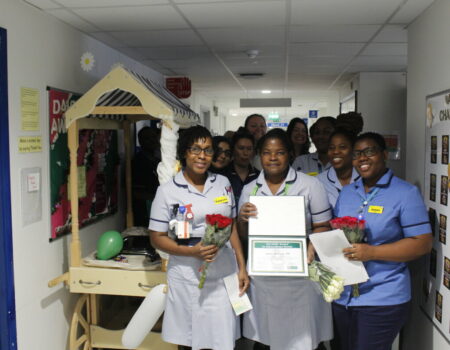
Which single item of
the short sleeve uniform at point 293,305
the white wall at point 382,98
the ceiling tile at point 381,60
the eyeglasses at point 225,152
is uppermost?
the ceiling tile at point 381,60

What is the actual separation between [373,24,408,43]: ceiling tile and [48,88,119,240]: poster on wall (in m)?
2.42

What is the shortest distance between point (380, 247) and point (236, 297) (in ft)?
2.58

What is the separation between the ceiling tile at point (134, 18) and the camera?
267 centimetres

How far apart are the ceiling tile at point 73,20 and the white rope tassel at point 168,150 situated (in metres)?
0.95

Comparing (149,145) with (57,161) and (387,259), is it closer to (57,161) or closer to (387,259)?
(57,161)

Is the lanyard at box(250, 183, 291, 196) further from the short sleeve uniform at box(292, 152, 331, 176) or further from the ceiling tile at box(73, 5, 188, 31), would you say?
the ceiling tile at box(73, 5, 188, 31)

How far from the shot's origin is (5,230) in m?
2.31

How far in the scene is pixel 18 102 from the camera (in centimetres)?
242

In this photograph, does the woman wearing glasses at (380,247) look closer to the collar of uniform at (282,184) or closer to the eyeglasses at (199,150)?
the collar of uniform at (282,184)

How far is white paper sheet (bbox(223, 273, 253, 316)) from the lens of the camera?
2.24 meters

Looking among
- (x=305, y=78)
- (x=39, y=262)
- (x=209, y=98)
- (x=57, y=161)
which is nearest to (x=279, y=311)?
(x=39, y=262)

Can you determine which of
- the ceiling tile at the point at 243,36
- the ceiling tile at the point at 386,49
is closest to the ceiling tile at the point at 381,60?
the ceiling tile at the point at 386,49

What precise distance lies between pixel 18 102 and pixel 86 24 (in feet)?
2.94

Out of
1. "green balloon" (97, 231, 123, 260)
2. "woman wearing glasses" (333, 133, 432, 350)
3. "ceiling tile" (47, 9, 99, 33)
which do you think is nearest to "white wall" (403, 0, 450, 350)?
"woman wearing glasses" (333, 133, 432, 350)
